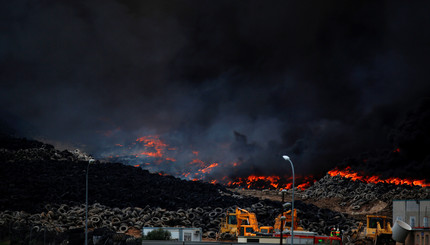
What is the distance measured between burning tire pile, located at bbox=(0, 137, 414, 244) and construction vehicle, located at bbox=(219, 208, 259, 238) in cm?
586

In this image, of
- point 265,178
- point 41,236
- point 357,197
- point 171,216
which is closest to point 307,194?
point 357,197

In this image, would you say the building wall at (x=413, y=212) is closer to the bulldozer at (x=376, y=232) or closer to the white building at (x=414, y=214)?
the white building at (x=414, y=214)

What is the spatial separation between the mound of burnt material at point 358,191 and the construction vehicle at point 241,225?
3510 cm

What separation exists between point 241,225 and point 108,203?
89.1ft

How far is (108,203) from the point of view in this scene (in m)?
72.9

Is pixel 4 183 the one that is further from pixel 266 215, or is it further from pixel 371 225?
pixel 371 225

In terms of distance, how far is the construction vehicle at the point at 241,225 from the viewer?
5322cm

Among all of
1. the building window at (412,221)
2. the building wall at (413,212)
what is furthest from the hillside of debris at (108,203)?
the building window at (412,221)

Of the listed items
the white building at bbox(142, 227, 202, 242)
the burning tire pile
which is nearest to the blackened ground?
the burning tire pile

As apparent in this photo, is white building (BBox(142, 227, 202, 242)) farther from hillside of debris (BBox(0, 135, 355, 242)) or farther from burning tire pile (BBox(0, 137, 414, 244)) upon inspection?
hillside of debris (BBox(0, 135, 355, 242))

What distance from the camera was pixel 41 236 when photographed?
45719 millimetres

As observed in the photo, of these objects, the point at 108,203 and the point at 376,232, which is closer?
the point at 376,232

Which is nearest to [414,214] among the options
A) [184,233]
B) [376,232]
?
[376,232]

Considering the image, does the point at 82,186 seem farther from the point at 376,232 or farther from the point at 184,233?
the point at 376,232
